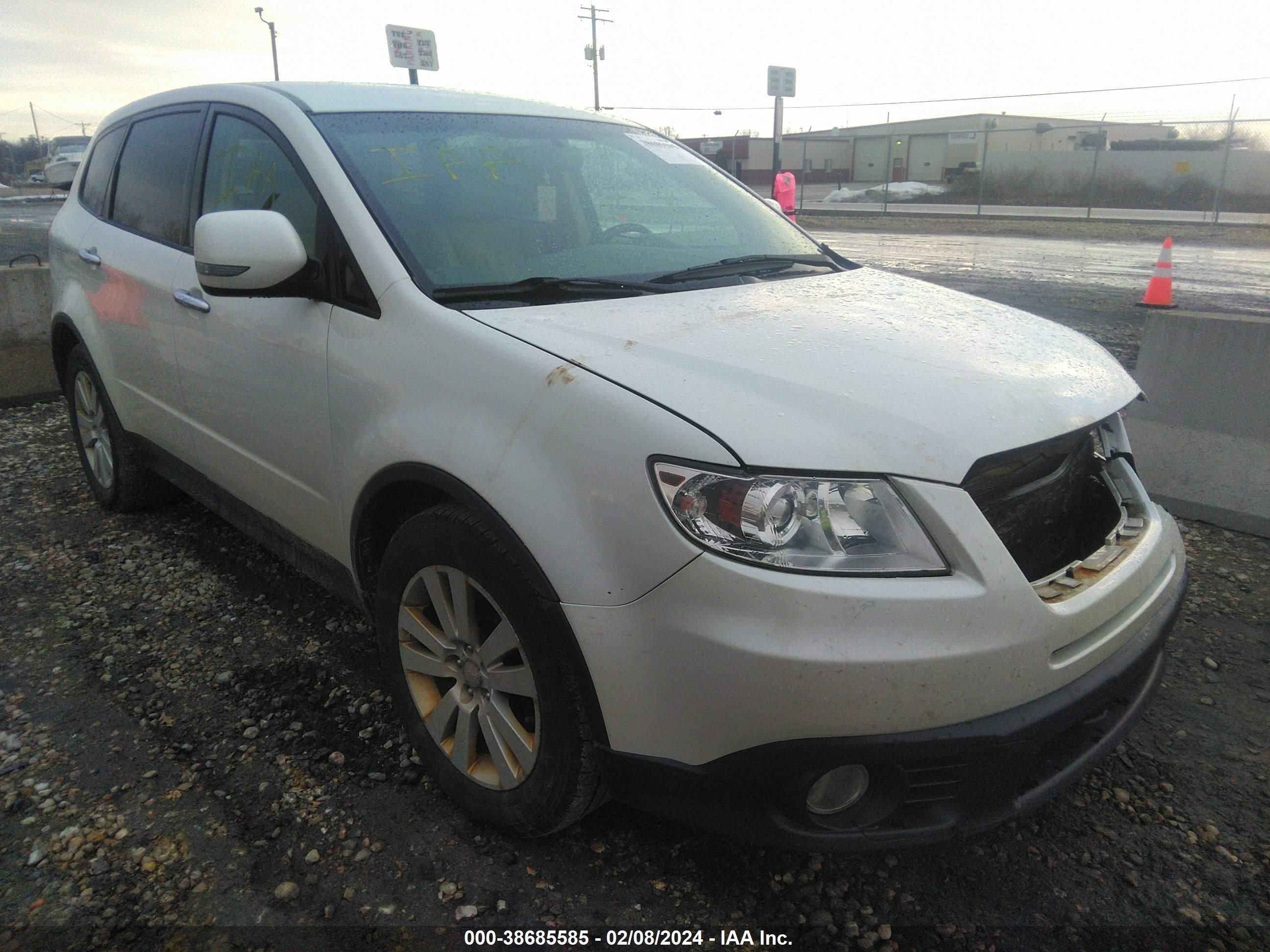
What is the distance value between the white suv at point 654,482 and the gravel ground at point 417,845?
23cm

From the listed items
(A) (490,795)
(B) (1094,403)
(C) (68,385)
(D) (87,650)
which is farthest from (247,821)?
(C) (68,385)

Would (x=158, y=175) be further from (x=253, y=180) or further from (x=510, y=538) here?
(x=510, y=538)

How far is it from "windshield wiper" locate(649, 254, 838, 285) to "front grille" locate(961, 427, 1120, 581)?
1.09 metres

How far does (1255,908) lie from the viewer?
1983 mm

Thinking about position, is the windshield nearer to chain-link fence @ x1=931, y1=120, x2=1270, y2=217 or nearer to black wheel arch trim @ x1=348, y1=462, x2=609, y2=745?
black wheel arch trim @ x1=348, y1=462, x2=609, y2=745

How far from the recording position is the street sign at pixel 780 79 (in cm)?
2378

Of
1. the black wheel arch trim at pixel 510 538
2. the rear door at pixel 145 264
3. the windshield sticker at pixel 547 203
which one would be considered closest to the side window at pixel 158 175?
the rear door at pixel 145 264

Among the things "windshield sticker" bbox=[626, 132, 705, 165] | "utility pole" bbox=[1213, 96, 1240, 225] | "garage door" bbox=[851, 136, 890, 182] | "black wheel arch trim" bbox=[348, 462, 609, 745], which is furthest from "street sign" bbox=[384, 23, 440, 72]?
"garage door" bbox=[851, 136, 890, 182]

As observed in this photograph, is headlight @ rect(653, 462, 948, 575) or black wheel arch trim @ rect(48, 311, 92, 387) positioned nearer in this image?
Answer: headlight @ rect(653, 462, 948, 575)

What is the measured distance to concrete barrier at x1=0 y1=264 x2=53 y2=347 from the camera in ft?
20.0

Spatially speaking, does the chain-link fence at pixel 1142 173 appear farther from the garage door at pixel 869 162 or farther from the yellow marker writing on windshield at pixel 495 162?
the yellow marker writing on windshield at pixel 495 162

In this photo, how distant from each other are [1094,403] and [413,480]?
62.3 inches

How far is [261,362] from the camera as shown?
2650 millimetres

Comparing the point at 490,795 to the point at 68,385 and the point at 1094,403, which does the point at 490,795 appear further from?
the point at 68,385
